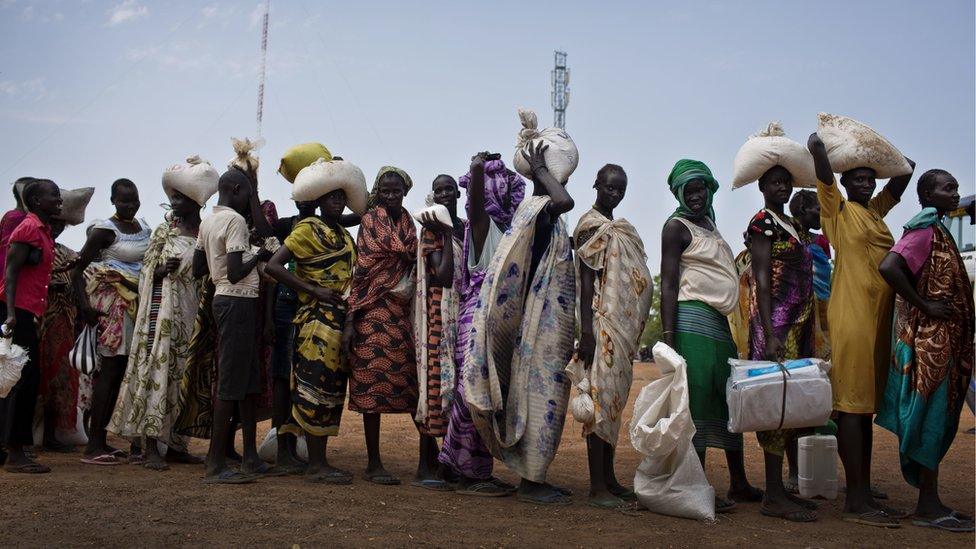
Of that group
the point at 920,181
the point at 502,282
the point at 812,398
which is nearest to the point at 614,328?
the point at 502,282

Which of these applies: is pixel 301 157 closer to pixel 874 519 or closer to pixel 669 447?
pixel 669 447

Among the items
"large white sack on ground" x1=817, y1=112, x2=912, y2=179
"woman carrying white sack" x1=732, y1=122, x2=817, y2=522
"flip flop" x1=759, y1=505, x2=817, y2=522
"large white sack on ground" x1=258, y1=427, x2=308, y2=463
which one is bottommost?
"flip flop" x1=759, y1=505, x2=817, y2=522

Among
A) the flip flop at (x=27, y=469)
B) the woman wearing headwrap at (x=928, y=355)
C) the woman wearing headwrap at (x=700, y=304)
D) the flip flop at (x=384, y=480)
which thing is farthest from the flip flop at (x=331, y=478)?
the woman wearing headwrap at (x=928, y=355)

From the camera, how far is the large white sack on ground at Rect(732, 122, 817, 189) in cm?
570

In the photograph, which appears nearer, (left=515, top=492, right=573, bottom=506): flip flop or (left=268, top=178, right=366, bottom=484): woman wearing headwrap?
(left=515, top=492, right=573, bottom=506): flip flop

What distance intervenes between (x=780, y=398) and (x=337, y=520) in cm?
246

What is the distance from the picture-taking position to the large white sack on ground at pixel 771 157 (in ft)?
18.7

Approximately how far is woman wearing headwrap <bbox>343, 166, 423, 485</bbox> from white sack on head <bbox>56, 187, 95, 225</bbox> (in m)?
2.79

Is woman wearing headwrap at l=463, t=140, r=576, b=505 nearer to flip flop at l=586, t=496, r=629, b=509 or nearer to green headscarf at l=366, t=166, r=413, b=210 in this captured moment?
flip flop at l=586, t=496, r=629, b=509

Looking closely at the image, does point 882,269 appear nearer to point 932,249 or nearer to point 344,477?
point 932,249

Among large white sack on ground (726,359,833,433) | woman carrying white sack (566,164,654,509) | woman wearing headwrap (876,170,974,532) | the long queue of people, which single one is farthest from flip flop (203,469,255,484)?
woman wearing headwrap (876,170,974,532)

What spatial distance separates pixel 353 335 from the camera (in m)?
6.32

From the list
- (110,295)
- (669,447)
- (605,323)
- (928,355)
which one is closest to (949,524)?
(928,355)

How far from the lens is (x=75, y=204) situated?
7746 mm
